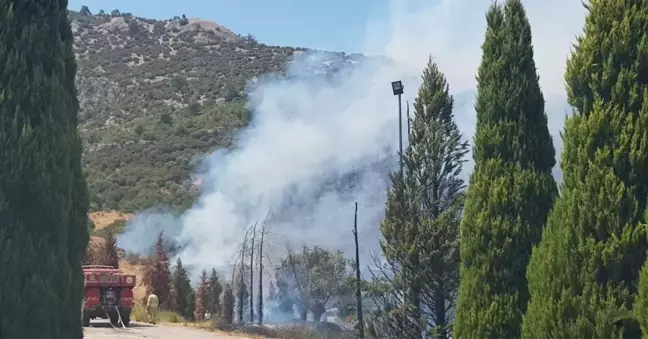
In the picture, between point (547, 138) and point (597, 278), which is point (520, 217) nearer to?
point (547, 138)

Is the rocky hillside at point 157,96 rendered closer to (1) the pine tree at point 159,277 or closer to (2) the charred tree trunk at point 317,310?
(1) the pine tree at point 159,277

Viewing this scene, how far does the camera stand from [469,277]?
764 centimetres

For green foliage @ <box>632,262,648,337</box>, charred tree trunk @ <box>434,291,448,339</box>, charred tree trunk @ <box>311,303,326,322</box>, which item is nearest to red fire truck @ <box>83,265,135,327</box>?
charred tree trunk @ <box>311,303,326,322</box>

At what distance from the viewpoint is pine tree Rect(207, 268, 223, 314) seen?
85.8ft

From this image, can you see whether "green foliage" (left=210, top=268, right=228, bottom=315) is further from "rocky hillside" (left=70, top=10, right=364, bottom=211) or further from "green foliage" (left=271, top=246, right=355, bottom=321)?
"rocky hillside" (left=70, top=10, right=364, bottom=211)

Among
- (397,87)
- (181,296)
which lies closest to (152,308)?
(181,296)

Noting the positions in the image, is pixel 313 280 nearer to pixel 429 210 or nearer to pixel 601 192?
pixel 429 210

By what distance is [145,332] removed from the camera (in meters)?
20.3

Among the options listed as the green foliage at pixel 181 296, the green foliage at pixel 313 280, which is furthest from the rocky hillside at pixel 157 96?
the green foliage at pixel 181 296

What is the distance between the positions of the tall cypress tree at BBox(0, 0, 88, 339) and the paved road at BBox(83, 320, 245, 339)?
11.9m

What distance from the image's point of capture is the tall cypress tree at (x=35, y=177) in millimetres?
6273

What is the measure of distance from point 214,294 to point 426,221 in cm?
1576

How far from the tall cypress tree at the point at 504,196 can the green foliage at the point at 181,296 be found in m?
20.7

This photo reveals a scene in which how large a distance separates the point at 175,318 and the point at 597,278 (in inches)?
812
